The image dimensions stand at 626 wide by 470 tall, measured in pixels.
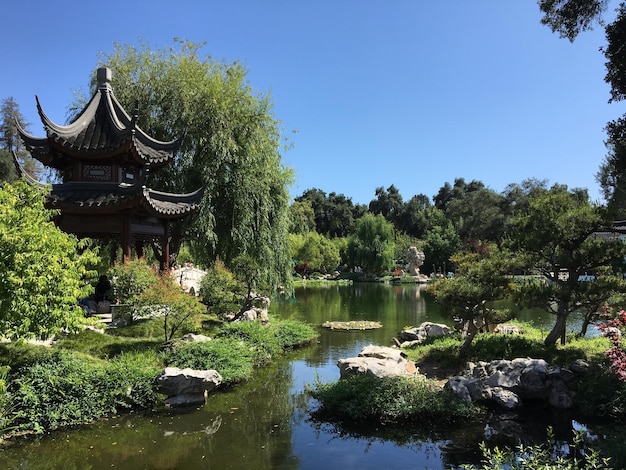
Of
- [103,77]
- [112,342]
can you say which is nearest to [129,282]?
[112,342]

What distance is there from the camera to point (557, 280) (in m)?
8.64

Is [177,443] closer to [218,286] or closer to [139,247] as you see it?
[218,286]

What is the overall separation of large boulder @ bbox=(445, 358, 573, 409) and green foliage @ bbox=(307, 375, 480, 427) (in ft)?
1.23

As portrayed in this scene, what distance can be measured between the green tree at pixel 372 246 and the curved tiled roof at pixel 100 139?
2972 centimetres

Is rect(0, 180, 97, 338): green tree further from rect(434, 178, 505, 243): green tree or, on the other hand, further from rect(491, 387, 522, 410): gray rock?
rect(434, 178, 505, 243): green tree

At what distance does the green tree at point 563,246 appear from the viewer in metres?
8.05

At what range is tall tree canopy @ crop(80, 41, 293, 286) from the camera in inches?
521

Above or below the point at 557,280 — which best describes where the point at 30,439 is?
below

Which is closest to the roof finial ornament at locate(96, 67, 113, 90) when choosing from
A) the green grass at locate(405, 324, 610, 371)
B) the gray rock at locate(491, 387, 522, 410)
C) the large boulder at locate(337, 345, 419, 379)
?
the large boulder at locate(337, 345, 419, 379)

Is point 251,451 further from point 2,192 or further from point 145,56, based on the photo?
point 145,56

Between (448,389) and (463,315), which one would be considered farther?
(463,315)

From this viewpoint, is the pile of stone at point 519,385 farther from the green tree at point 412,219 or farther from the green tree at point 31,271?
the green tree at point 412,219

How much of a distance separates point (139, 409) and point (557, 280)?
7.65m

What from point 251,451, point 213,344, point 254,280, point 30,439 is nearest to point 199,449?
point 251,451
